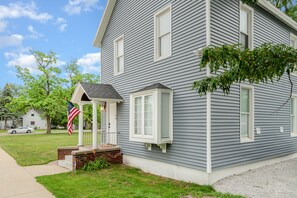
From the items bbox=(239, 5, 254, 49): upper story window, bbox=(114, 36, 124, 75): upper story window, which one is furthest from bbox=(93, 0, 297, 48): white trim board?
bbox=(114, 36, 124, 75): upper story window

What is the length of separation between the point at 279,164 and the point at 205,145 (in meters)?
3.97

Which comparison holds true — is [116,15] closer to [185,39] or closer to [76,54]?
[185,39]

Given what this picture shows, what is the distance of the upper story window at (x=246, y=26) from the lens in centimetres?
778

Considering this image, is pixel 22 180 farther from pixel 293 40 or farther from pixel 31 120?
pixel 31 120

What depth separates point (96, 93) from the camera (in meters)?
9.45

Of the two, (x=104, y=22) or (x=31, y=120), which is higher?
(x=104, y=22)

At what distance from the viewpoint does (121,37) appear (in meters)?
10.2

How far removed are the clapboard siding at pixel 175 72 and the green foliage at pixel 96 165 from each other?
3.39ft

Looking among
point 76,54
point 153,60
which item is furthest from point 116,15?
point 76,54

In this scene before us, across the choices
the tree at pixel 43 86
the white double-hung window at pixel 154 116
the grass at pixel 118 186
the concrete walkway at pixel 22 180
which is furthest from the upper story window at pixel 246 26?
the tree at pixel 43 86

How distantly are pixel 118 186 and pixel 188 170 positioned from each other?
206 cm

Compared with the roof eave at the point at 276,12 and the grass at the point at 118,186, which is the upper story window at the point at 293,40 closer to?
the roof eave at the point at 276,12

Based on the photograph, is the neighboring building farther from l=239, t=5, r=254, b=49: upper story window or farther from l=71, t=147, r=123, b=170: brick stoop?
l=239, t=5, r=254, b=49: upper story window

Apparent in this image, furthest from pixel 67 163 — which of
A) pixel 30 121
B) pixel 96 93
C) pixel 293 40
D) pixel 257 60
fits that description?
pixel 30 121
